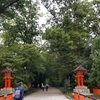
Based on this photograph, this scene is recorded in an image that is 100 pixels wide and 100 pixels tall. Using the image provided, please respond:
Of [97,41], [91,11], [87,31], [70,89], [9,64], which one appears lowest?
[70,89]

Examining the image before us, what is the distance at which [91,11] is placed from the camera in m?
32.1

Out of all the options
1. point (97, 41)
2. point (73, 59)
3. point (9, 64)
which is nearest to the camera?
point (97, 41)

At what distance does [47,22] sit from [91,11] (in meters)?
7.75

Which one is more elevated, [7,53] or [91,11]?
[91,11]

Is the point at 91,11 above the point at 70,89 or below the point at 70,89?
above

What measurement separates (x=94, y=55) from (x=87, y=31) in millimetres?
13361

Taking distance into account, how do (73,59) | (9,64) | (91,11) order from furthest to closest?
1. (91,11)
2. (73,59)
3. (9,64)

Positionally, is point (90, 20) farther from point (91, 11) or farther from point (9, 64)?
point (9, 64)

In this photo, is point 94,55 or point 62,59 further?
point 62,59

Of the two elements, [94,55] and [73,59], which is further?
[73,59]

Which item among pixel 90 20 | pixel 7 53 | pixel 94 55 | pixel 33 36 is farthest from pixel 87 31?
pixel 7 53

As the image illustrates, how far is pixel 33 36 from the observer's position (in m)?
32.6

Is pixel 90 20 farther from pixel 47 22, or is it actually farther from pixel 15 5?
pixel 15 5

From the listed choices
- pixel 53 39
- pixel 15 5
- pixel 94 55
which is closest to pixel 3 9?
pixel 15 5
